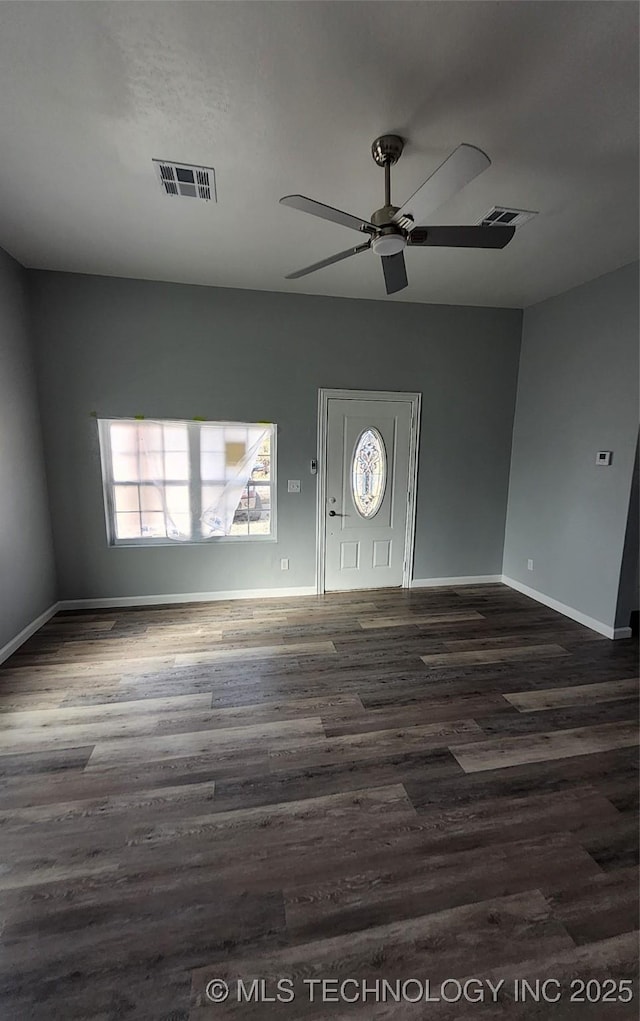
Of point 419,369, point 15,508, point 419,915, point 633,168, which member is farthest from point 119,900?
point 419,369

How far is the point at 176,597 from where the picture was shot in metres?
4.11

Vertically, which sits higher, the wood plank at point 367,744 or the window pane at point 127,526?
the window pane at point 127,526

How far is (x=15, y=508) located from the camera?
3.18 metres

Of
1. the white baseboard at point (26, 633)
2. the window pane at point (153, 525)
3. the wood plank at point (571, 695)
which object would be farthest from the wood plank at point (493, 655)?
the white baseboard at point (26, 633)

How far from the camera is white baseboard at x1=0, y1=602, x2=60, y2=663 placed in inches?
119

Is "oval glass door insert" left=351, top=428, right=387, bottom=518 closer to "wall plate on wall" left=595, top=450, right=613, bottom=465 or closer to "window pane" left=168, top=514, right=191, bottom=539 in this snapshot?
"window pane" left=168, top=514, right=191, bottom=539

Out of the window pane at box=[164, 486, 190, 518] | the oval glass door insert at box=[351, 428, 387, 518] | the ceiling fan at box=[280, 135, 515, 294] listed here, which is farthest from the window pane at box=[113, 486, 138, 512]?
the ceiling fan at box=[280, 135, 515, 294]

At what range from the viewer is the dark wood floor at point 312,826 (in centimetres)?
125

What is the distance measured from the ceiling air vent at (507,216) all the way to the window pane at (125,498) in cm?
351

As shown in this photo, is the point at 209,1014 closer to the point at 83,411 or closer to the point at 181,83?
the point at 181,83

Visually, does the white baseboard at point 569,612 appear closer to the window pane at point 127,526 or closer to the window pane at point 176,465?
the window pane at point 176,465

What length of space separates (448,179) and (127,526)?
3688mm

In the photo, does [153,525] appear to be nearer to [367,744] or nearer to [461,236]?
[367,744]

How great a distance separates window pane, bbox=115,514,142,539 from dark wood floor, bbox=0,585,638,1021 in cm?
117
